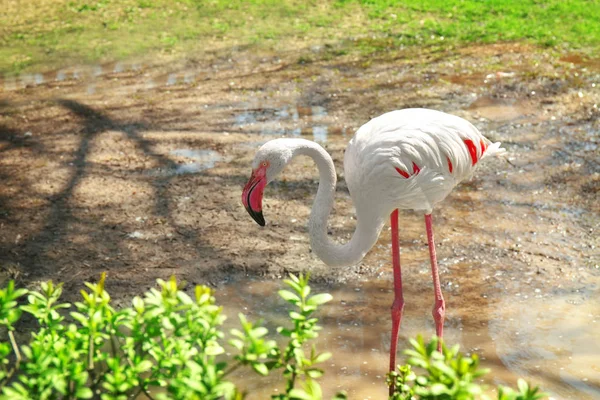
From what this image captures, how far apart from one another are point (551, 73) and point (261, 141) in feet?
11.0

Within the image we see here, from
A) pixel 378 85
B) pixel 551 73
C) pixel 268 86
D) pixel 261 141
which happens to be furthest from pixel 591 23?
pixel 261 141

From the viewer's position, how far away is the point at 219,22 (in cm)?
1085

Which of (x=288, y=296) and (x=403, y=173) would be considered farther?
(x=403, y=173)

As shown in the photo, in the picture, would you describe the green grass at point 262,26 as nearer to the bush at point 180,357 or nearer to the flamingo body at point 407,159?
the flamingo body at point 407,159

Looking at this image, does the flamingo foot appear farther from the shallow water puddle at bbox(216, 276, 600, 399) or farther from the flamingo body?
the flamingo body

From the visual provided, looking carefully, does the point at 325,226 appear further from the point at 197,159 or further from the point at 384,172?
the point at 197,159

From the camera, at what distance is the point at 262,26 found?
10.6 meters

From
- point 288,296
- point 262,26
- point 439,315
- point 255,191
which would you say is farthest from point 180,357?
point 262,26

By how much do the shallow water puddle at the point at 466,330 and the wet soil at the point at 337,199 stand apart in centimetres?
1

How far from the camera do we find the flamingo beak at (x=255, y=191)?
3781mm

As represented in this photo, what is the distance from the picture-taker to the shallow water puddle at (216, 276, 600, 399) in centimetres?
401

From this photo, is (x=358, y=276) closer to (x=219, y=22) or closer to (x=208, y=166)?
(x=208, y=166)

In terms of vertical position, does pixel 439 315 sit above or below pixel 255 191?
below

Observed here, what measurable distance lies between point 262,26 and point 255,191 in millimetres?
7156
